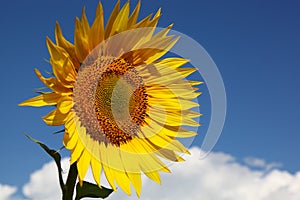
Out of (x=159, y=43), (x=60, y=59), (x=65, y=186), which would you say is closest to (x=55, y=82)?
(x=60, y=59)

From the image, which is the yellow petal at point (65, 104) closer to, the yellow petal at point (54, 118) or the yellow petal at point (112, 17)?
the yellow petal at point (54, 118)

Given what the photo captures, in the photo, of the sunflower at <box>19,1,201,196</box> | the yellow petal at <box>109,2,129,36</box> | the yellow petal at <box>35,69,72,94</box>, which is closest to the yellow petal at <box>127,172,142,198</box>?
the sunflower at <box>19,1,201,196</box>

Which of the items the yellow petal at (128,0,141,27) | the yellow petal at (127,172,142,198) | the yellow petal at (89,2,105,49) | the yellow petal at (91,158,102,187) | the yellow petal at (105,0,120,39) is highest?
the yellow petal at (128,0,141,27)

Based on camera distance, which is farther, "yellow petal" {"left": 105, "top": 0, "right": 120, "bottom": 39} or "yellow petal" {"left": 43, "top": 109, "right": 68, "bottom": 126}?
"yellow petal" {"left": 105, "top": 0, "right": 120, "bottom": 39}

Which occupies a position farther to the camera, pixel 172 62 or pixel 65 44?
pixel 172 62

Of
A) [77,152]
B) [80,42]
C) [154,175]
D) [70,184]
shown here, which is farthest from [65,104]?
[154,175]

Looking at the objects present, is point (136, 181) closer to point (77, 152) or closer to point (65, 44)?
point (77, 152)

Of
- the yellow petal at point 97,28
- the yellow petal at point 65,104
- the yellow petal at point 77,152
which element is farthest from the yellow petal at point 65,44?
the yellow petal at point 77,152

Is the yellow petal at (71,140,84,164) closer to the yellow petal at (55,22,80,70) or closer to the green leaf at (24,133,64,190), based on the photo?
the green leaf at (24,133,64,190)
